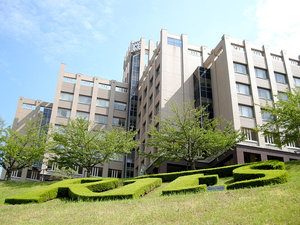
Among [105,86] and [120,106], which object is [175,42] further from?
[105,86]

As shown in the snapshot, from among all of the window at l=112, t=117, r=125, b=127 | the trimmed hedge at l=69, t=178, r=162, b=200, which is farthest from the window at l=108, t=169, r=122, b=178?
the trimmed hedge at l=69, t=178, r=162, b=200

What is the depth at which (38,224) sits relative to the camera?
1405 centimetres

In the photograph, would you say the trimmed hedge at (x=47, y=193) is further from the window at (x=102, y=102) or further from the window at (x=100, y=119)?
the window at (x=102, y=102)

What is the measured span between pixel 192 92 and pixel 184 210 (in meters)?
33.4

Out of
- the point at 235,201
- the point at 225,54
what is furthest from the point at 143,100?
the point at 235,201

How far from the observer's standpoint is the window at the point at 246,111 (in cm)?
3915

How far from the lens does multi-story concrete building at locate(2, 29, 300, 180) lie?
38.7m

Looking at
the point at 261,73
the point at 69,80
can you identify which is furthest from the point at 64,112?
the point at 261,73

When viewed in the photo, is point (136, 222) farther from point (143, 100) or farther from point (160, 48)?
point (143, 100)

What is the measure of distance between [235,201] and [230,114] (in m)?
25.3

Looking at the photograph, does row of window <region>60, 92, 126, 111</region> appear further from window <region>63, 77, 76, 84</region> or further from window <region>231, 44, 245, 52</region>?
window <region>231, 44, 245, 52</region>

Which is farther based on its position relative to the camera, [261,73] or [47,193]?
[261,73]

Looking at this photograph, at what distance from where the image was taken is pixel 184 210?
14.1 m

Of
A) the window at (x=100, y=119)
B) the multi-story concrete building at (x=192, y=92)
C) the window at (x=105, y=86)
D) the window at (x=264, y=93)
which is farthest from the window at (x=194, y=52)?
the window at (x=100, y=119)
